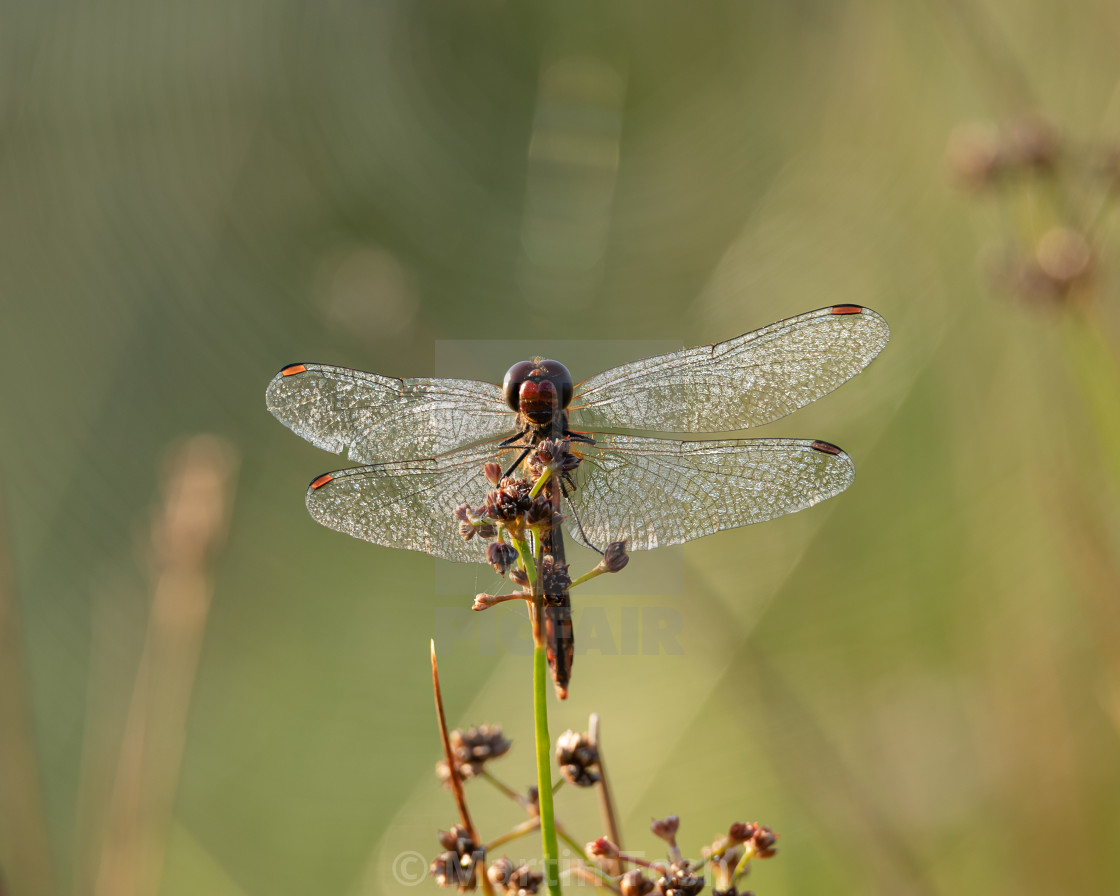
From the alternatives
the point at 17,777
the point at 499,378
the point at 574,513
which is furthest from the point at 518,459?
the point at 499,378

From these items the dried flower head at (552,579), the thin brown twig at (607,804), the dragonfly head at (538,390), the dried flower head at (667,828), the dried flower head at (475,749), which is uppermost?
the dragonfly head at (538,390)

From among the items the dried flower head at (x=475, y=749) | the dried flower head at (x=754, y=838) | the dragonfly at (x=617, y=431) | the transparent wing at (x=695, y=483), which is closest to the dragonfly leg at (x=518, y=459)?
the dragonfly at (x=617, y=431)

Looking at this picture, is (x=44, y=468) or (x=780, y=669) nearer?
(x=780, y=669)

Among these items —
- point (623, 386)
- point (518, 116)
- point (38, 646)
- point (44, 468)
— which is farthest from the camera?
point (518, 116)

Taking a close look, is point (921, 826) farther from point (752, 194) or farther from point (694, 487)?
point (752, 194)

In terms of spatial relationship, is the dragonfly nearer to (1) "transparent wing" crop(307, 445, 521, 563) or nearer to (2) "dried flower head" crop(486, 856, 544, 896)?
(1) "transparent wing" crop(307, 445, 521, 563)

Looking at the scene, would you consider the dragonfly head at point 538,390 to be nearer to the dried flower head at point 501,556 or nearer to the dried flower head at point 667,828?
the dried flower head at point 501,556

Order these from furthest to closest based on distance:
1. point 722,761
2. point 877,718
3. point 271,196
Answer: point 271,196
point 722,761
point 877,718

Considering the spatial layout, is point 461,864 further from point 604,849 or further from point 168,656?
point 168,656

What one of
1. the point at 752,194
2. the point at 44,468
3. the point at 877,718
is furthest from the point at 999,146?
the point at 44,468
